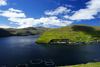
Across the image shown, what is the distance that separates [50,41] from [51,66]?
139 m

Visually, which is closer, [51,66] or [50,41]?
[51,66]

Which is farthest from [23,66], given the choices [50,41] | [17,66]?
[50,41]

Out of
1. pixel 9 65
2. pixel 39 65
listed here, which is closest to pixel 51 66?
pixel 39 65

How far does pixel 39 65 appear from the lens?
201ft

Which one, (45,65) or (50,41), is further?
(50,41)

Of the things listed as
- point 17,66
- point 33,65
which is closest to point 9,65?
point 17,66

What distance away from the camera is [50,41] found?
199 meters

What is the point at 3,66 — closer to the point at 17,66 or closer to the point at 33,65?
the point at 17,66

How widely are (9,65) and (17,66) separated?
8.14m

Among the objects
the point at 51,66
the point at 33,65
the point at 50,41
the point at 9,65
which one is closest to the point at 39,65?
the point at 33,65

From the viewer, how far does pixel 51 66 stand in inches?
2368

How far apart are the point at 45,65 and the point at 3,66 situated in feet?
106

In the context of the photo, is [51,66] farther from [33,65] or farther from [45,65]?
[33,65]

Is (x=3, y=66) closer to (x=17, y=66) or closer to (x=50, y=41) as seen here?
(x=17, y=66)
